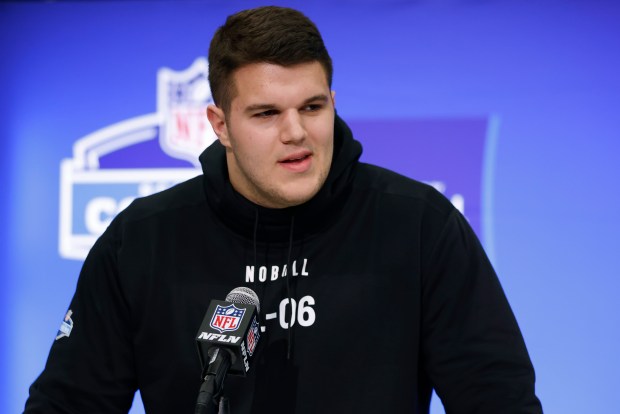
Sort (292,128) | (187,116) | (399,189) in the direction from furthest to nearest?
(187,116), (399,189), (292,128)

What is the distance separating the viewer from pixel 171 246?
1870mm

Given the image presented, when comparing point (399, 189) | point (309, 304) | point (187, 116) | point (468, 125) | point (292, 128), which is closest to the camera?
point (292, 128)

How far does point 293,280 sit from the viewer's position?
5.87ft

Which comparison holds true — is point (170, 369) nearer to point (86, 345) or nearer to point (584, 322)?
point (86, 345)

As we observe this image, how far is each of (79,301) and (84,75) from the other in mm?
1875

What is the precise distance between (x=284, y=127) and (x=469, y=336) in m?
0.56

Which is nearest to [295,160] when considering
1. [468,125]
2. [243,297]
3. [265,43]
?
[265,43]

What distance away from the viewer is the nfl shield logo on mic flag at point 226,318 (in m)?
1.30

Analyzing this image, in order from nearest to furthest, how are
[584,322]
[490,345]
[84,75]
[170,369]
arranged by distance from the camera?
[490,345], [170,369], [584,322], [84,75]

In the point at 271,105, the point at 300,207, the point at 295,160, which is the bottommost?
Answer: the point at 300,207

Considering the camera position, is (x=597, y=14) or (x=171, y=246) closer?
(x=171, y=246)

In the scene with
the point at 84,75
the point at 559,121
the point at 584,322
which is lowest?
the point at 584,322

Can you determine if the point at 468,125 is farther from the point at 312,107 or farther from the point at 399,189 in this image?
the point at 312,107

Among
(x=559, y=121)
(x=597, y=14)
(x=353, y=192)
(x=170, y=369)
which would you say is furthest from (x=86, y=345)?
(x=597, y=14)
